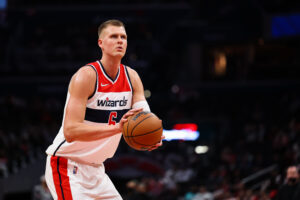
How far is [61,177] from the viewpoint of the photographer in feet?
14.7

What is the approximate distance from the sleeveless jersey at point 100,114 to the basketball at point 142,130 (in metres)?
0.49

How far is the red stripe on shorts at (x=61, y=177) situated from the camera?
14.5 feet

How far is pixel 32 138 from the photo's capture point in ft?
59.5

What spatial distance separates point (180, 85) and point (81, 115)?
18820 mm

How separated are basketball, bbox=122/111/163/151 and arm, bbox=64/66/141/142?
0.06 m

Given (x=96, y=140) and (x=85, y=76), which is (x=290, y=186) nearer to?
(x=96, y=140)

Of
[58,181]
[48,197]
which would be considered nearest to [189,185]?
[48,197]

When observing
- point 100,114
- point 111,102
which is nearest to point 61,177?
point 100,114

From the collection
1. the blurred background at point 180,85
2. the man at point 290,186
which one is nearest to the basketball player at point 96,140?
the man at point 290,186

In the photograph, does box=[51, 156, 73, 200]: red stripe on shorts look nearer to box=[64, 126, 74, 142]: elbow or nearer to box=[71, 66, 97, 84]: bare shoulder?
box=[64, 126, 74, 142]: elbow

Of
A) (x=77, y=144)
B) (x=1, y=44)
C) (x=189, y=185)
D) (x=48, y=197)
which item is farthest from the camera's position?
(x=1, y=44)

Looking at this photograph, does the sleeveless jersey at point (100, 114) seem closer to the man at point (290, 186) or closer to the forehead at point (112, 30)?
the forehead at point (112, 30)

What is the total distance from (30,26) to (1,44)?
7.79ft

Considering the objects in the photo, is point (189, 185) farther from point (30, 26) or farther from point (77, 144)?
point (30, 26)
